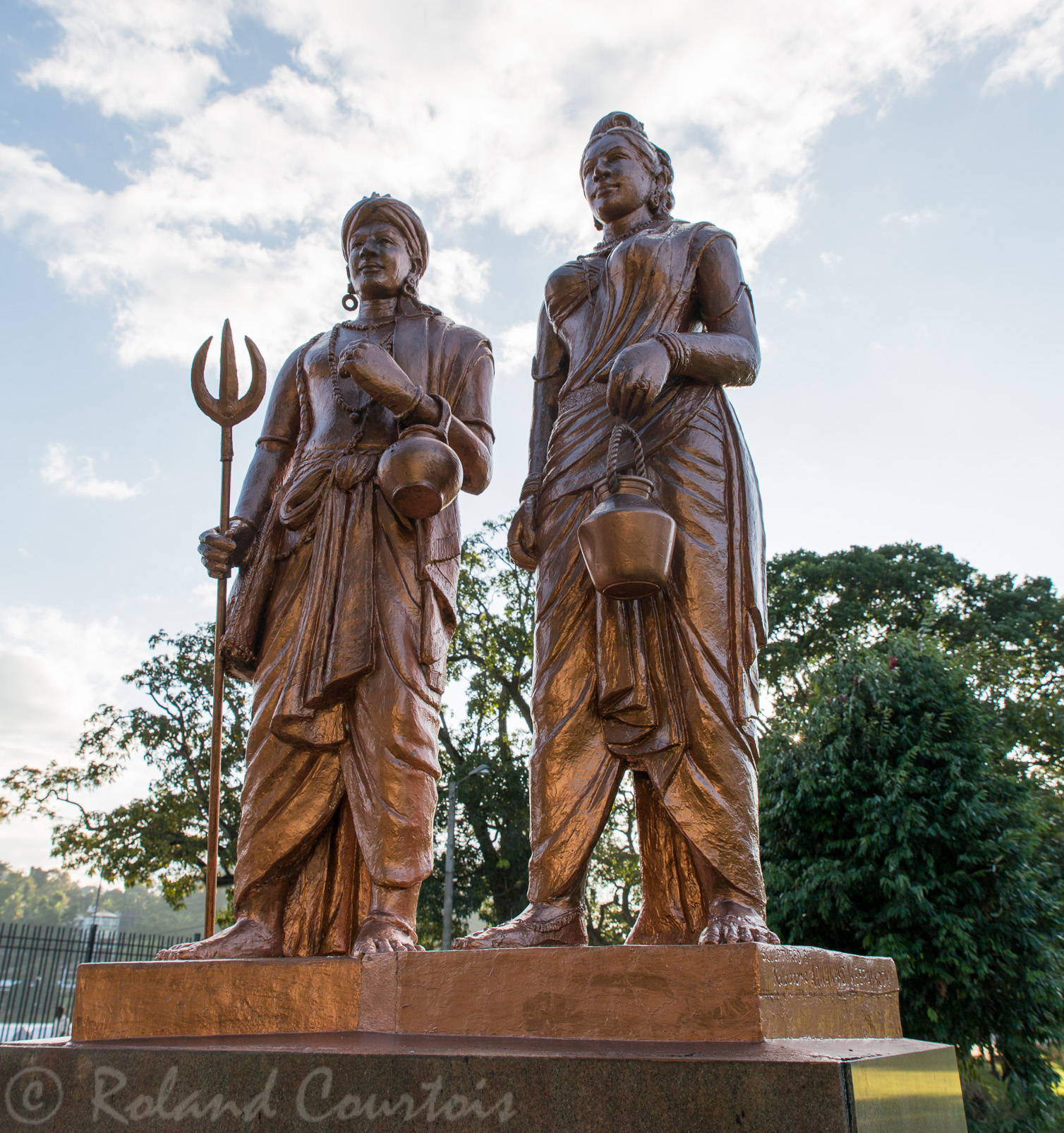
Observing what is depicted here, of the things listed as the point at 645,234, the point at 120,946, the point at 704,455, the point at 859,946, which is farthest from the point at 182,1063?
the point at 120,946

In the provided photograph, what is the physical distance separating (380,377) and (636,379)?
1.10 metres

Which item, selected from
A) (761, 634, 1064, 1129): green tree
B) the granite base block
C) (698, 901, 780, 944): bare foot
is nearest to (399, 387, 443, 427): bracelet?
(698, 901, 780, 944): bare foot

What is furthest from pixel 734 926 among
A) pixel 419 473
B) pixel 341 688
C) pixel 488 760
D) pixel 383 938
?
pixel 488 760

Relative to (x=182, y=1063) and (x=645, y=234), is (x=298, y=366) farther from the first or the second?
(x=182, y=1063)

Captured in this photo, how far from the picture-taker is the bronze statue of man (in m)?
3.74

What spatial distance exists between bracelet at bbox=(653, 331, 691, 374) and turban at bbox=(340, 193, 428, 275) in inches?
66.0

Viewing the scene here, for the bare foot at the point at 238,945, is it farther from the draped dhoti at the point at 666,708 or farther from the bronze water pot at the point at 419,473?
the bronze water pot at the point at 419,473

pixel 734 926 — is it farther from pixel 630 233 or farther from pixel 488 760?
pixel 488 760

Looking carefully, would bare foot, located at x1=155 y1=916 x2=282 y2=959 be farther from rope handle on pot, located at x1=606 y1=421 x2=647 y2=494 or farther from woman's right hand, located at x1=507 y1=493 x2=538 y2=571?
rope handle on pot, located at x1=606 y1=421 x2=647 y2=494

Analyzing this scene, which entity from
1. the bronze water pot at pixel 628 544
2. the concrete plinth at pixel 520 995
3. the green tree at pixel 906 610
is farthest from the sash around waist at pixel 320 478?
the green tree at pixel 906 610

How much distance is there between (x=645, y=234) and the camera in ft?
13.9

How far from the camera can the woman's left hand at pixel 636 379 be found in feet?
11.8

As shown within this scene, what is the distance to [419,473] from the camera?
385 centimetres

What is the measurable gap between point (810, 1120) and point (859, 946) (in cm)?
1114
